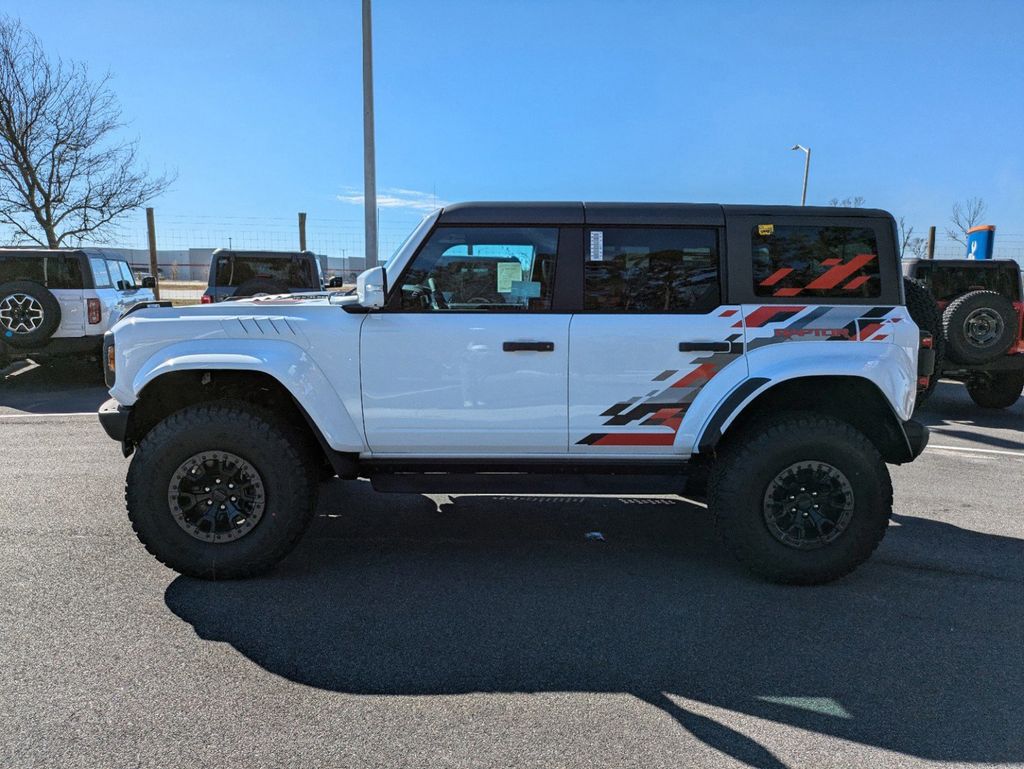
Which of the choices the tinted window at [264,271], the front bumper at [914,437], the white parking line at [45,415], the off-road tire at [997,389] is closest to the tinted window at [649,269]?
the front bumper at [914,437]

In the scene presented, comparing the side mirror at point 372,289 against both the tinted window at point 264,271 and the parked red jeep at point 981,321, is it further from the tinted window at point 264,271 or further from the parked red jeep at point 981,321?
the tinted window at point 264,271

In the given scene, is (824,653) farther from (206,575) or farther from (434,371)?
(206,575)

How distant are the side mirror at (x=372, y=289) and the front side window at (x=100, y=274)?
26.6 ft

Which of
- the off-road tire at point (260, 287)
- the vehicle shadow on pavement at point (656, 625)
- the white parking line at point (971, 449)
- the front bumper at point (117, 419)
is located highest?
the off-road tire at point (260, 287)

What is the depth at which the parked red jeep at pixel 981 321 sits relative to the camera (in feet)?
26.5

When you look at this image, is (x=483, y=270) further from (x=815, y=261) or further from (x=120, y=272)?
(x=120, y=272)

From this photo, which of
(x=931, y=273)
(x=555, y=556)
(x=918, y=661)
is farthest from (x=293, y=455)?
(x=931, y=273)

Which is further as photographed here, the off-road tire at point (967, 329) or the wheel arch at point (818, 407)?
the off-road tire at point (967, 329)

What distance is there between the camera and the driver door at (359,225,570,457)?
12.6 ft

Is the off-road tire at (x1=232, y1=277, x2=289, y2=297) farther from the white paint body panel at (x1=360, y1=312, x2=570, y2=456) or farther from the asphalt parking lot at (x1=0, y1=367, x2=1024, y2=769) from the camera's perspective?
the white paint body panel at (x1=360, y1=312, x2=570, y2=456)

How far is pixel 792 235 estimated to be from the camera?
155 inches

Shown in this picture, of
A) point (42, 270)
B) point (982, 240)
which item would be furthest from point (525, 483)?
point (982, 240)

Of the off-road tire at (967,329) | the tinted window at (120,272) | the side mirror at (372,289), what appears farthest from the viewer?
the tinted window at (120,272)

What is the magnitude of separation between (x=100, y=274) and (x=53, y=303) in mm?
1282
